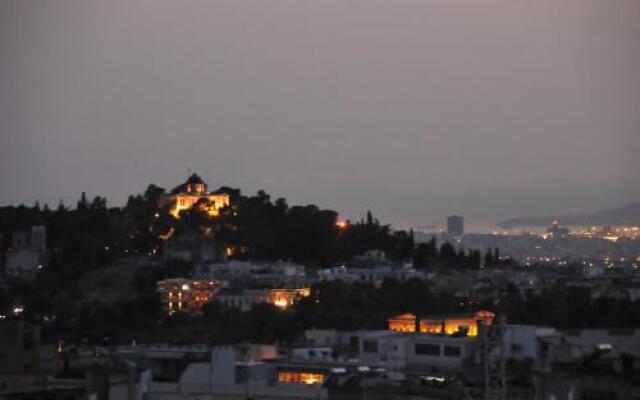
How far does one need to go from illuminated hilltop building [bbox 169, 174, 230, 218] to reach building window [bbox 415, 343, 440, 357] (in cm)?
4670

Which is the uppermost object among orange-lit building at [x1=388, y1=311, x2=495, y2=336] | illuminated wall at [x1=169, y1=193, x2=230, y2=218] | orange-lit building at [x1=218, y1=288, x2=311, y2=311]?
illuminated wall at [x1=169, y1=193, x2=230, y2=218]

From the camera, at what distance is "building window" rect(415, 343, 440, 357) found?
34.5m

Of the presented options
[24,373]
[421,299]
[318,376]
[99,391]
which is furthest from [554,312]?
[99,391]

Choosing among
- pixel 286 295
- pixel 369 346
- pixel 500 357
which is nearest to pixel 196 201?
pixel 286 295

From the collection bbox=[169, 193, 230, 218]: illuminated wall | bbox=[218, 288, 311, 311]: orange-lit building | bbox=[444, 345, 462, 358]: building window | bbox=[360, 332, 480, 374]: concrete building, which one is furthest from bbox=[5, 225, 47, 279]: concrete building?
bbox=[444, 345, 462, 358]: building window

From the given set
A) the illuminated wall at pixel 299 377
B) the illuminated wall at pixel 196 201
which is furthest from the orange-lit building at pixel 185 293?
the illuminated wall at pixel 299 377

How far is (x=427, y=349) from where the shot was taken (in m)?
34.9

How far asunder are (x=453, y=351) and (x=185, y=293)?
36.5 m

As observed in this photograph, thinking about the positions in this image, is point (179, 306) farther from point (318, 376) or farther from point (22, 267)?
point (318, 376)

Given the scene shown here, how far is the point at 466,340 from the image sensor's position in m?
34.2

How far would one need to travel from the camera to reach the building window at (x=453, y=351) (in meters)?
33.9

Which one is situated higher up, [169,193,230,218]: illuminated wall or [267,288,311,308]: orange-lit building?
[169,193,230,218]: illuminated wall

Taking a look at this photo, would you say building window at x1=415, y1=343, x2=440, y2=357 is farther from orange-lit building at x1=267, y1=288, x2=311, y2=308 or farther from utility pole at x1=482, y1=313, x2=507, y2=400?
orange-lit building at x1=267, y1=288, x2=311, y2=308

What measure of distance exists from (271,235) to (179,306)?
43.8ft
